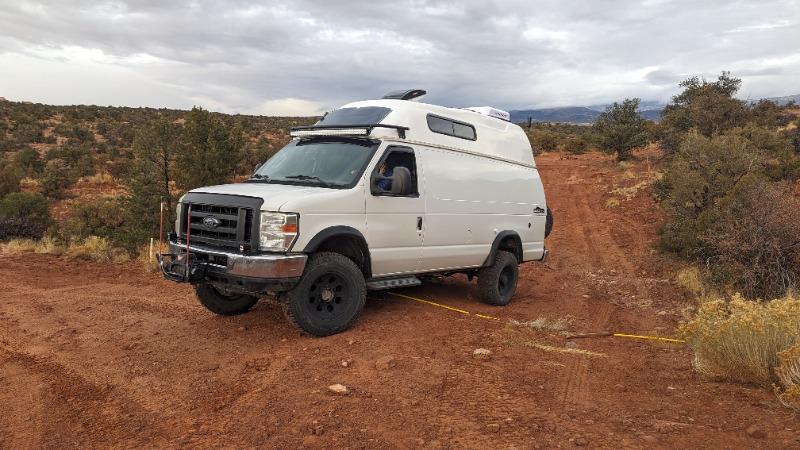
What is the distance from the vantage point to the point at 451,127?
7824mm

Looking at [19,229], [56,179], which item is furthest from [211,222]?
[56,179]

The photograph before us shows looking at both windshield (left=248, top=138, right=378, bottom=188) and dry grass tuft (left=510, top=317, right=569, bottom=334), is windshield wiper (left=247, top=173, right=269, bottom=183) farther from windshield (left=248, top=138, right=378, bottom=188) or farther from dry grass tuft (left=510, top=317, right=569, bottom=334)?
dry grass tuft (left=510, top=317, right=569, bottom=334)

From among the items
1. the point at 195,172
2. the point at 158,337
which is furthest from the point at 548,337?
the point at 195,172

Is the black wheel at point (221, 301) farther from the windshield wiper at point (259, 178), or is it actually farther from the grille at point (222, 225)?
the windshield wiper at point (259, 178)

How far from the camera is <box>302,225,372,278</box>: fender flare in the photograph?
18.9ft

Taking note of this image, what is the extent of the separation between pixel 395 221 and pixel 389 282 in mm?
716

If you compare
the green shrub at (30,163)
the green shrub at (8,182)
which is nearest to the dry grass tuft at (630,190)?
the green shrub at (8,182)

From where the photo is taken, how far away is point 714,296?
348 inches

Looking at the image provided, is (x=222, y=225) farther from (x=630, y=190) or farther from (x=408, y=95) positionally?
(x=630, y=190)

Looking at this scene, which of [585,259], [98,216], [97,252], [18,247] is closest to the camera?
[97,252]

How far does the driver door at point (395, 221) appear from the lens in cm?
646

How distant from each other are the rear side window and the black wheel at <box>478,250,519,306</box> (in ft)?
6.08

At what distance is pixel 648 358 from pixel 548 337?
3.42 ft

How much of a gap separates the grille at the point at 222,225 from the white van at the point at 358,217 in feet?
0.04
